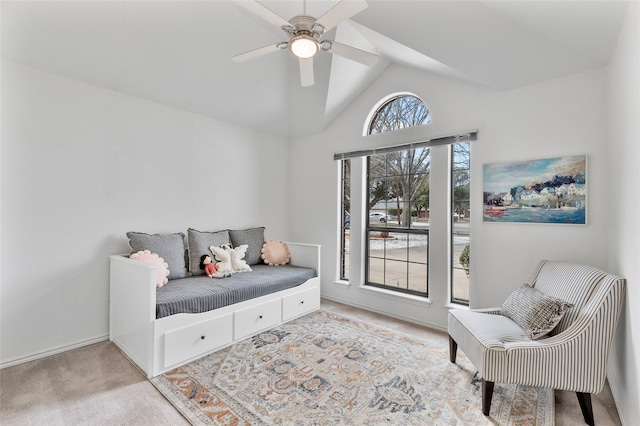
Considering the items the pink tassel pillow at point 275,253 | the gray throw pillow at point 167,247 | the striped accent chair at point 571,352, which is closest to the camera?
the striped accent chair at point 571,352

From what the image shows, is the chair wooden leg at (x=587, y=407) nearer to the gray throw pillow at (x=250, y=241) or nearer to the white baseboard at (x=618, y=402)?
the white baseboard at (x=618, y=402)

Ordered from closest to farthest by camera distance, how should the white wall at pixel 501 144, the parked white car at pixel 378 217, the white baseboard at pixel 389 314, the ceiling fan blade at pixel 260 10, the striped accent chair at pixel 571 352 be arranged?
1. the ceiling fan blade at pixel 260 10
2. the striped accent chair at pixel 571 352
3. the white wall at pixel 501 144
4. the white baseboard at pixel 389 314
5. the parked white car at pixel 378 217

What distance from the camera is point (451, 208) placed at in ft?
10.4

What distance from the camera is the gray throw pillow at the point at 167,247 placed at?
113 inches

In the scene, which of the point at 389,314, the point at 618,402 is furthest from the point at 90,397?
the point at 618,402

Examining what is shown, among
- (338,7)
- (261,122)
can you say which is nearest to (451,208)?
(338,7)

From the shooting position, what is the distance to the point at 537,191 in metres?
2.61

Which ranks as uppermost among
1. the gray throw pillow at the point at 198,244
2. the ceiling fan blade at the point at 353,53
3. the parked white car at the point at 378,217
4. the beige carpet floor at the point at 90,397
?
the ceiling fan blade at the point at 353,53

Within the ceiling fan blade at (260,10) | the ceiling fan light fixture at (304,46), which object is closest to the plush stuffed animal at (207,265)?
the ceiling fan light fixture at (304,46)

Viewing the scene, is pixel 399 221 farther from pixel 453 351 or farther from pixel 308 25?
pixel 308 25

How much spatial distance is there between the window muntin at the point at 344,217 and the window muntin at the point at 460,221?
1348mm

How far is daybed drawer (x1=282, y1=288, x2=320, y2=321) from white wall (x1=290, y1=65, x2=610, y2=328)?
0.54 m

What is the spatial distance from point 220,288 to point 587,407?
8.67 feet

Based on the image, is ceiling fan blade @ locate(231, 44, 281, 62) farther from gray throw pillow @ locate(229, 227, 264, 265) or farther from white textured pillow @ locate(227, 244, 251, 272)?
gray throw pillow @ locate(229, 227, 264, 265)
